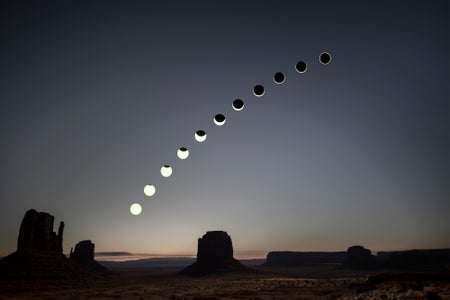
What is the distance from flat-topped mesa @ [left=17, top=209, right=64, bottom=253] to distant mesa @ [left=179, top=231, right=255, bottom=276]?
50502mm

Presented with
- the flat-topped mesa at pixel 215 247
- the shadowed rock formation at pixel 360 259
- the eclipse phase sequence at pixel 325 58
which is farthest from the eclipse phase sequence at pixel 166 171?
the shadowed rock formation at pixel 360 259

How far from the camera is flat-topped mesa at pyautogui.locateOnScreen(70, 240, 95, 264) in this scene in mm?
133038

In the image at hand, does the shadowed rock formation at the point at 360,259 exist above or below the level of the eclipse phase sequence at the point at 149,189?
below

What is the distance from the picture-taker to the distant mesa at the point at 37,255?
181 ft

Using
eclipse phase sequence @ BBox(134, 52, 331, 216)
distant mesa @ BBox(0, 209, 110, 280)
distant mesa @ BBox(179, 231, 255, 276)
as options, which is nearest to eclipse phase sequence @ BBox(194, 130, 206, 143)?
eclipse phase sequence @ BBox(134, 52, 331, 216)

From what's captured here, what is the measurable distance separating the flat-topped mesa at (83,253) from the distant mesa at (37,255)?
Answer: 60128mm

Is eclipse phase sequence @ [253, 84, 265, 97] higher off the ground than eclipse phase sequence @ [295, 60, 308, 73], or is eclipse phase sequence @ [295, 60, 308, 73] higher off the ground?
eclipse phase sequence @ [295, 60, 308, 73]

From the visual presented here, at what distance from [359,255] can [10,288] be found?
14649 cm

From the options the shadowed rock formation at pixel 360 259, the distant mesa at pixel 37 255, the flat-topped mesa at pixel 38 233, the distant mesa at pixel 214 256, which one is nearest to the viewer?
the distant mesa at pixel 37 255

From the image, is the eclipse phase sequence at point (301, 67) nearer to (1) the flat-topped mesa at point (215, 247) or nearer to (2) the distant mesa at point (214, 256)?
(2) the distant mesa at point (214, 256)

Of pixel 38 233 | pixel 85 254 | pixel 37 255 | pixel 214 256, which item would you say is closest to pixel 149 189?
pixel 37 255

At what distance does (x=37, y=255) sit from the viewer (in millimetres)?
63031

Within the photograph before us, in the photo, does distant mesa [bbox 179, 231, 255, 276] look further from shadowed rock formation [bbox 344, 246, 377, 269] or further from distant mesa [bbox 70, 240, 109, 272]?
shadowed rock formation [bbox 344, 246, 377, 269]

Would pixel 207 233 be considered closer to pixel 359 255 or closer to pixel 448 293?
pixel 359 255
